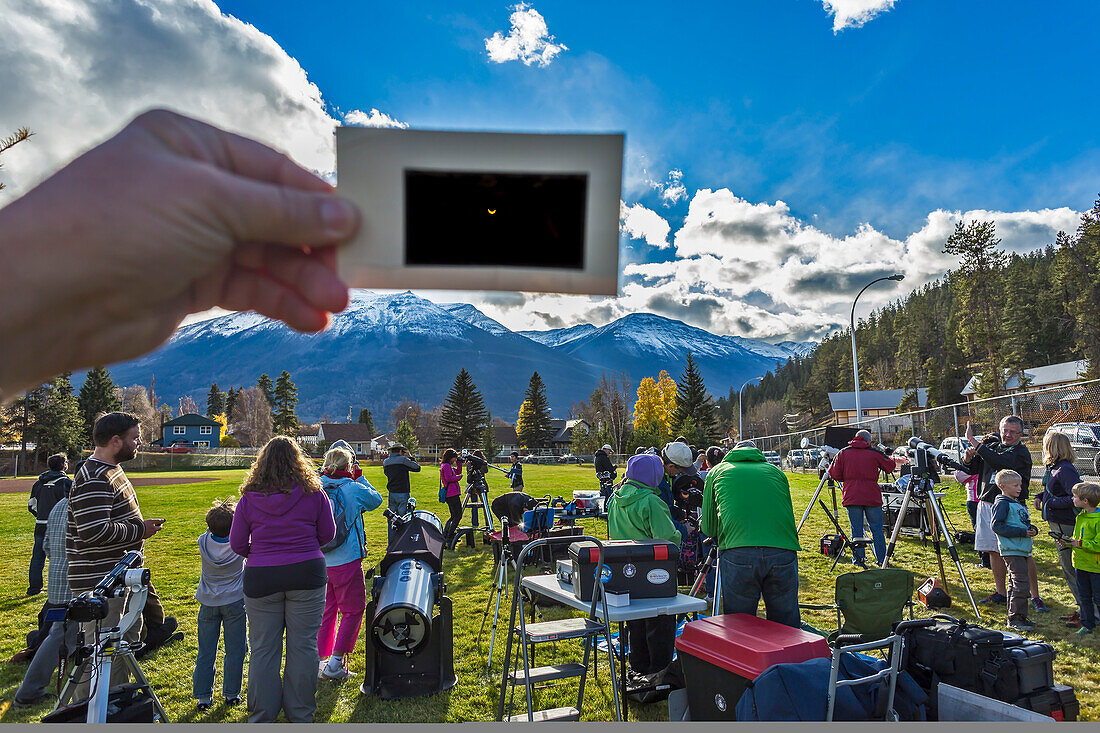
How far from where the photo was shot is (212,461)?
4797 centimetres

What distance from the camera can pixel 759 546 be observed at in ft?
15.1

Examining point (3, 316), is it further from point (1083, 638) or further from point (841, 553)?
point (841, 553)

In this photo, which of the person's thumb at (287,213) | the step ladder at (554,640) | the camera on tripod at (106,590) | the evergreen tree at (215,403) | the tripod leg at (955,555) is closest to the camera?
the person's thumb at (287,213)

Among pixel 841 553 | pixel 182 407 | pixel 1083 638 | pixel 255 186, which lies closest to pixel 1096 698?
pixel 1083 638

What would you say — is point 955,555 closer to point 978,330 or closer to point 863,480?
point 863,480

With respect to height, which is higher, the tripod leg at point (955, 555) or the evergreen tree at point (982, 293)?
the evergreen tree at point (982, 293)

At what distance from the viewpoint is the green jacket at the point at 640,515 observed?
5492 millimetres

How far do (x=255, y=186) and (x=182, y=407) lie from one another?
112m

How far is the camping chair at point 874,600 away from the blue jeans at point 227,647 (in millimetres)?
4934

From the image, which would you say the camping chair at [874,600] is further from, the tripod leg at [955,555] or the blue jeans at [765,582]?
the tripod leg at [955,555]

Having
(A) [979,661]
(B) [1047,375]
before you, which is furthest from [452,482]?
(B) [1047,375]

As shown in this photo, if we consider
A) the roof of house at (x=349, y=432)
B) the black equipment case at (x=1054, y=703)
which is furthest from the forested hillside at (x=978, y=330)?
the roof of house at (x=349, y=432)

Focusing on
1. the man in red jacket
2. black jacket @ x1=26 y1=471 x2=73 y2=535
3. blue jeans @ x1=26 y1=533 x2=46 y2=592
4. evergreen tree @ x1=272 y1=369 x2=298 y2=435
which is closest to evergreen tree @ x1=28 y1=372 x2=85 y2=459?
evergreen tree @ x1=272 y1=369 x2=298 y2=435

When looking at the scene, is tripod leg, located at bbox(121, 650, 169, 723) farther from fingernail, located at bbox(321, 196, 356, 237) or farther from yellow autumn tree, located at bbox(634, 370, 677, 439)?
yellow autumn tree, located at bbox(634, 370, 677, 439)
